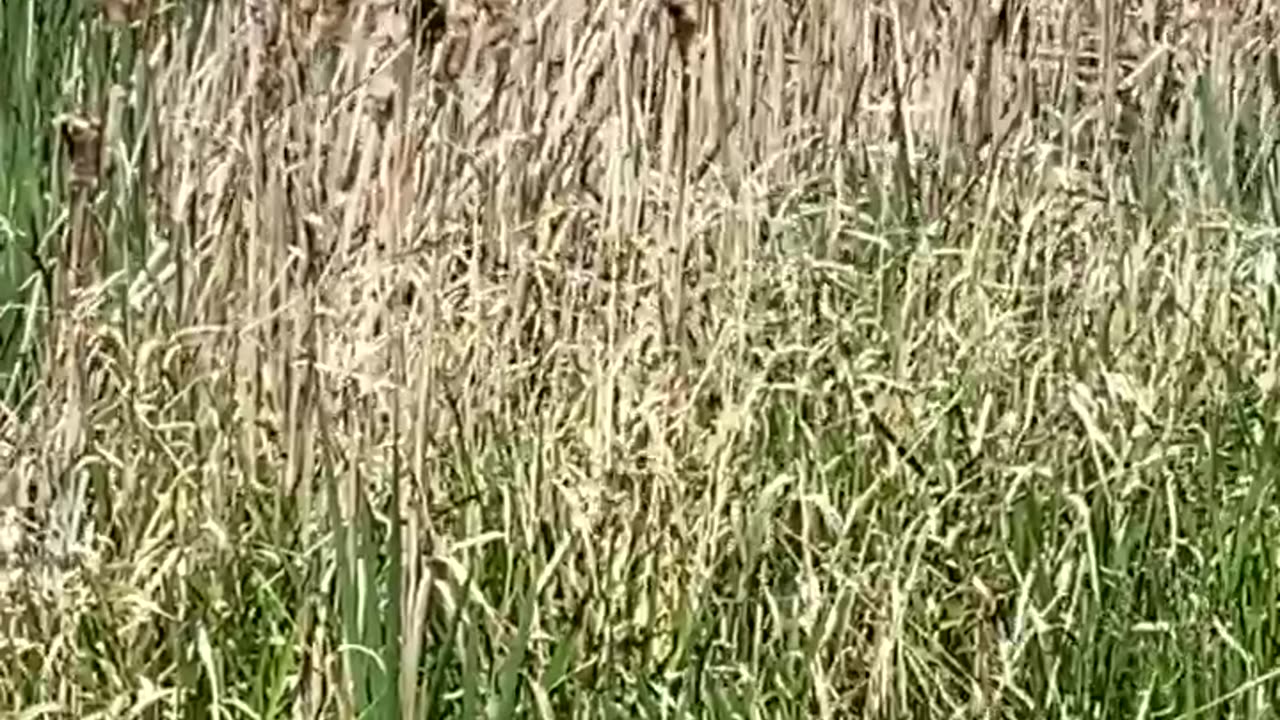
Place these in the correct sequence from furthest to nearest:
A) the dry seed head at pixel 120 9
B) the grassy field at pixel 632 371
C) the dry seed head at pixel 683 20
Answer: the dry seed head at pixel 683 20 < the dry seed head at pixel 120 9 < the grassy field at pixel 632 371

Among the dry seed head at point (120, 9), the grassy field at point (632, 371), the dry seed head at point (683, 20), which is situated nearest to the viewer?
the grassy field at point (632, 371)

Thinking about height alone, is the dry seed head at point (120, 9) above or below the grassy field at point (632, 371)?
above

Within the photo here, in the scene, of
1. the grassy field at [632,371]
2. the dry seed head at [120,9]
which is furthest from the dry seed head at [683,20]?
the dry seed head at [120,9]

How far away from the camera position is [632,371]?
6.82 ft

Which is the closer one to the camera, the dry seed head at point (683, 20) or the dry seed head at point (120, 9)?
the dry seed head at point (120, 9)

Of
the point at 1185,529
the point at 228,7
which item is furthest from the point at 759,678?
the point at 228,7

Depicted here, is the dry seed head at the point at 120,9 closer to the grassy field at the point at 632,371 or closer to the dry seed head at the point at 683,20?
the grassy field at the point at 632,371

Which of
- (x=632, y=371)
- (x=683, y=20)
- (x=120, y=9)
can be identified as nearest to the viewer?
(x=632, y=371)

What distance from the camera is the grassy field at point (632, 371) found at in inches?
70.0

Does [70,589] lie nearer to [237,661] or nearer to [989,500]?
[237,661]

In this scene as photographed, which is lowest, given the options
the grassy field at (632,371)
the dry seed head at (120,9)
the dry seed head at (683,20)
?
the grassy field at (632,371)

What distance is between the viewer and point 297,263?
2254 millimetres

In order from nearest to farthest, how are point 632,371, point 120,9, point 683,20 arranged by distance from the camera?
point 632,371, point 120,9, point 683,20

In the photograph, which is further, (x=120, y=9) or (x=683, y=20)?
(x=683, y=20)
